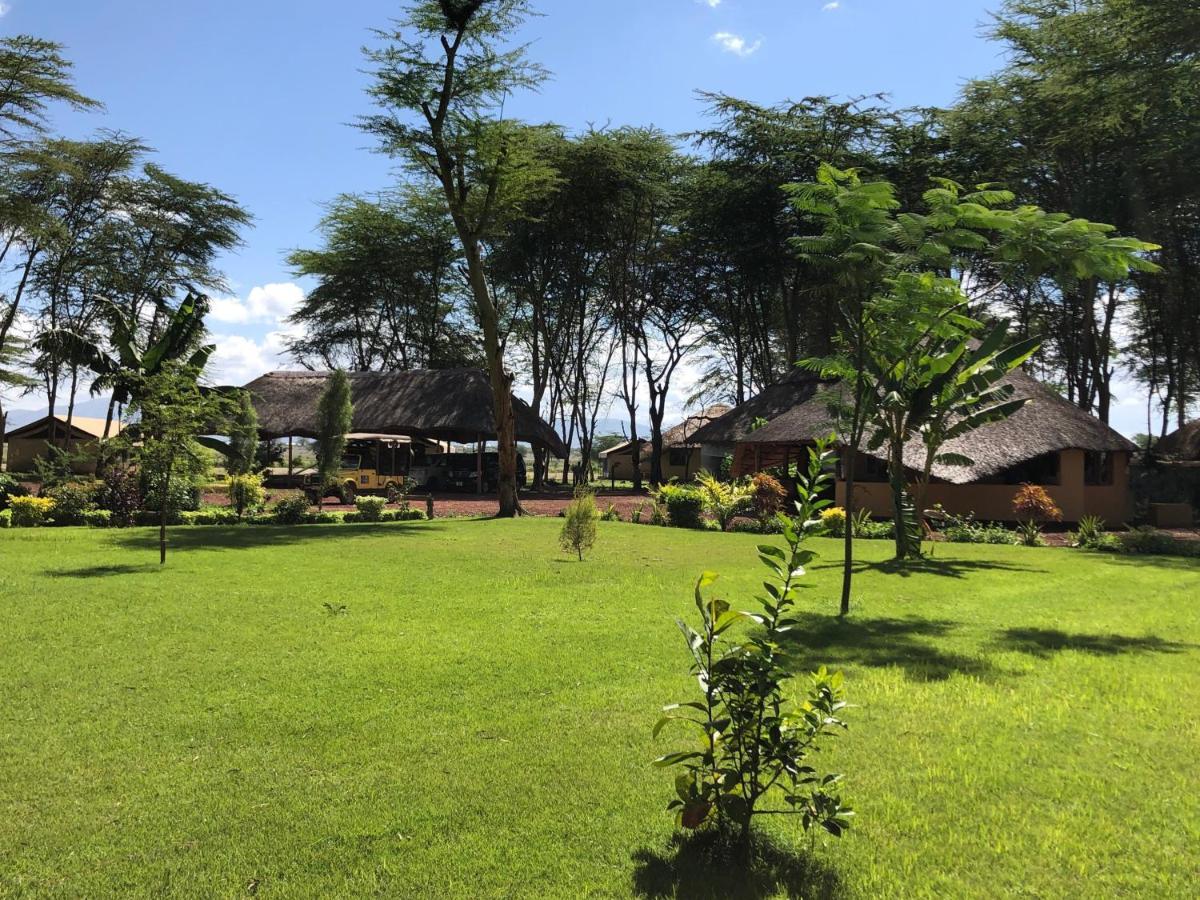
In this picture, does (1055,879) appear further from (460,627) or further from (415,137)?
(415,137)

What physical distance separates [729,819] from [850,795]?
0.91 meters

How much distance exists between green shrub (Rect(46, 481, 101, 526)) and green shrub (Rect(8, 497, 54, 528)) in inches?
13.5

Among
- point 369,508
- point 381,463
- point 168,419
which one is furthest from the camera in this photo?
point 381,463

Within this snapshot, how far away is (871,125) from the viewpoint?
99.9 feet

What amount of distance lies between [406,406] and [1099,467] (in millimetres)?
26140

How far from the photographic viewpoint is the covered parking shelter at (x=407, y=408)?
1300 inches

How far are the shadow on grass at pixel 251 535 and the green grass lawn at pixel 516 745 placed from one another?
14.7 feet

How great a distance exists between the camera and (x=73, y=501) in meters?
16.9

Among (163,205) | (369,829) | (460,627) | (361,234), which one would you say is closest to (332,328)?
(361,234)

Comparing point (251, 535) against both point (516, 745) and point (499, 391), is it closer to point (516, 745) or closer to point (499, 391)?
point (499, 391)

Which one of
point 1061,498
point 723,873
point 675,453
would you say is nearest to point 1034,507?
point 1061,498

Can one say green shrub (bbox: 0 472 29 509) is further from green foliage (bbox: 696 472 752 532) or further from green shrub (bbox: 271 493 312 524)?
green foliage (bbox: 696 472 752 532)

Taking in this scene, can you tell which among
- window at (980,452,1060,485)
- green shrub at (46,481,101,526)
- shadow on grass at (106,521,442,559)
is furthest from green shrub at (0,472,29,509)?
window at (980,452,1060,485)

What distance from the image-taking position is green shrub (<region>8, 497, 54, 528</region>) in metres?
16.1
